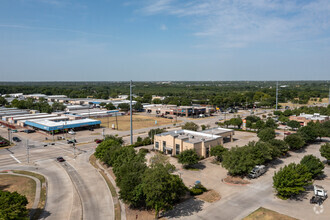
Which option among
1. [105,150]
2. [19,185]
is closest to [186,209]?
[105,150]

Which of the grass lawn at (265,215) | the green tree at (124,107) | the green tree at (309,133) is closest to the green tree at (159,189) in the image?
the grass lawn at (265,215)

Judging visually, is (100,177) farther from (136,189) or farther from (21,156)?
(21,156)

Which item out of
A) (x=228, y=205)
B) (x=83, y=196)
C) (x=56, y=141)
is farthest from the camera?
(x=56, y=141)

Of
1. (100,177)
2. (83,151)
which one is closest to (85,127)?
(83,151)

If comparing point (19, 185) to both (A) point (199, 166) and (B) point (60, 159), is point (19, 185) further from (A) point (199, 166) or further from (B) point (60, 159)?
(A) point (199, 166)

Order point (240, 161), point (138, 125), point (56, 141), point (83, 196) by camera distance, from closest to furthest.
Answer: point (83, 196) < point (240, 161) < point (56, 141) < point (138, 125)

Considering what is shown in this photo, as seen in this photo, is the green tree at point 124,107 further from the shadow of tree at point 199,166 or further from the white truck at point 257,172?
the white truck at point 257,172

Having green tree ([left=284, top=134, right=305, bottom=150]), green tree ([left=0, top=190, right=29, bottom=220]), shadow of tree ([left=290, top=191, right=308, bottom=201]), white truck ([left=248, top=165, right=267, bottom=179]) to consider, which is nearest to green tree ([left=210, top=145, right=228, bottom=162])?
white truck ([left=248, top=165, right=267, bottom=179])

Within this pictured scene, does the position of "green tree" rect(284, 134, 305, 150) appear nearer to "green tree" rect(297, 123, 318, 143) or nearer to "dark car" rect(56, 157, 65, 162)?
"green tree" rect(297, 123, 318, 143)
